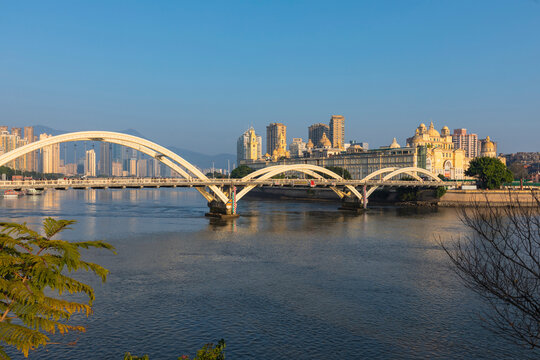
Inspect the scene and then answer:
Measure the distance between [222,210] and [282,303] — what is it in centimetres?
4263

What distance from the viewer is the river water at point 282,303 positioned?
17.3 m

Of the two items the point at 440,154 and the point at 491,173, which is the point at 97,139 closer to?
the point at 491,173

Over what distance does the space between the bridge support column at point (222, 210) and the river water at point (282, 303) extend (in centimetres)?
2043

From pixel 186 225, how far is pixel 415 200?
56960mm

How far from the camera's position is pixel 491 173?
93875 millimetres

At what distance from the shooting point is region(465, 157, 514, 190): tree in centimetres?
9425

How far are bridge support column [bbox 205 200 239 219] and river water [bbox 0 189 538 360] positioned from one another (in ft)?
67.0

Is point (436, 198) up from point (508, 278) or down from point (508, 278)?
down

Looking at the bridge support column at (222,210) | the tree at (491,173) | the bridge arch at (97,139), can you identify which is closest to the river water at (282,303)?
the bridge arch at (97,139)

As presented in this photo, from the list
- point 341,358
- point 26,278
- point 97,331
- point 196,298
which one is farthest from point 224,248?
point 26,278

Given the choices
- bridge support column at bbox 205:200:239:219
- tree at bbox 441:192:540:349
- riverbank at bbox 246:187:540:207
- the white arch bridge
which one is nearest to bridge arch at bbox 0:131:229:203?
the white arch bridge

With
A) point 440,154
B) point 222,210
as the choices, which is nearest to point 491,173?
point 440,154

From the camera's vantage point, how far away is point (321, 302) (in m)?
22.8

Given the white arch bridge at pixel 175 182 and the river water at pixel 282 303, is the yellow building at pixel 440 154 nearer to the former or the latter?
the white arch bridge at pixel 175 182
